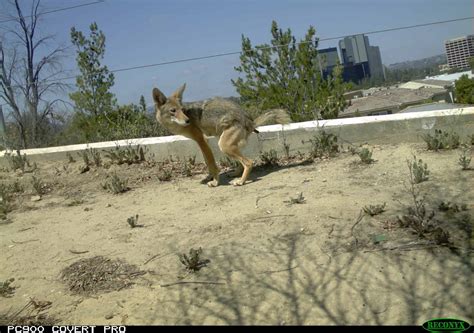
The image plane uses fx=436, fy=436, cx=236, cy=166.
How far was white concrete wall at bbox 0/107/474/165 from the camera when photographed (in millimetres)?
6832

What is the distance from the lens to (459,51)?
7.80 meters

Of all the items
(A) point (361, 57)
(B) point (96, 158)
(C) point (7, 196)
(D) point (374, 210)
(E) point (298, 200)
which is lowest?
(D) point (374, 210)

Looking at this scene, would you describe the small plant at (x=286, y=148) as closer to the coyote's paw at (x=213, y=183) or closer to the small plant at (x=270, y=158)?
the small plant at (x=270, y=158)

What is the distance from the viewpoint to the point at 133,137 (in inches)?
387

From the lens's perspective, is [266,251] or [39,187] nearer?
[266,251]

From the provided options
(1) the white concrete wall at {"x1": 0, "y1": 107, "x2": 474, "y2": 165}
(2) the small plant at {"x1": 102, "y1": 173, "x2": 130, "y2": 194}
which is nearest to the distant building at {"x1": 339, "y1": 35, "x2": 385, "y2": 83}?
(1) the white concrete wall at {"x1": 0, "y1": 107, "x2": 474, "y2": 165}

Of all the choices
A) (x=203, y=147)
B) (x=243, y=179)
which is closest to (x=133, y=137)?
(x=203, y=147)

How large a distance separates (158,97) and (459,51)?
539 cm

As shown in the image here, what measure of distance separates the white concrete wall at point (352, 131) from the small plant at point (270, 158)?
316 mm

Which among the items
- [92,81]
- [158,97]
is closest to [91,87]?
[92,81]

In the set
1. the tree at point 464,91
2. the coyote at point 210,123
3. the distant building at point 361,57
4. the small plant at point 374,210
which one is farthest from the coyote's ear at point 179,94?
the tree at point 464,91

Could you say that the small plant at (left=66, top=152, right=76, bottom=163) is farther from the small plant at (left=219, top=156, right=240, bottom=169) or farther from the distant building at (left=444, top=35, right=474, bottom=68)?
the distant building at (left=444, top=35, right=474, bottom=68)

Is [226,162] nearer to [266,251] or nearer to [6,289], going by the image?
[266,251]

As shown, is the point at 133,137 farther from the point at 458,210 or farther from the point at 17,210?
the point at 458,210
